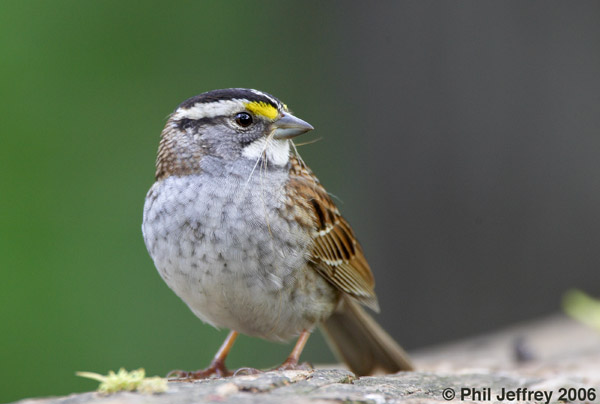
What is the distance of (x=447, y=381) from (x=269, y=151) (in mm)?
1265

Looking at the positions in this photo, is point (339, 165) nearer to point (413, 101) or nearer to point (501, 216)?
point (413, 101)

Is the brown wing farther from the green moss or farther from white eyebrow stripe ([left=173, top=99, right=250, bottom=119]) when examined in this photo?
the green moss

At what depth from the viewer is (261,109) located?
11.5 feet

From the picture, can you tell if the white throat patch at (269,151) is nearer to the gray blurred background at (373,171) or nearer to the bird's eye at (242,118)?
the bird's eye at (242,118)

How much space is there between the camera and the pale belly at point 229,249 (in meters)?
3.18

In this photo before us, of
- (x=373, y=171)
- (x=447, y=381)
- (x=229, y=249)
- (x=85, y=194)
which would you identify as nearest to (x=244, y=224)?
(x=229, y=249)

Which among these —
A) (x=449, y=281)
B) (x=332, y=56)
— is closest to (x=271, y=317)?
(x=449, y=281)

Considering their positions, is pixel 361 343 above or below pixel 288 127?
below

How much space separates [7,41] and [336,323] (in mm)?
3862

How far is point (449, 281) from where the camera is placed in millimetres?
7059

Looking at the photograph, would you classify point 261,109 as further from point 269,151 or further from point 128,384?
point 128,384

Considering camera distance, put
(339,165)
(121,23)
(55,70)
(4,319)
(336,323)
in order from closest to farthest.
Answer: (336,323), (4,319), (55,70), (121,23), (339,165)

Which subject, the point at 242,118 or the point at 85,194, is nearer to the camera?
the point at 242,118

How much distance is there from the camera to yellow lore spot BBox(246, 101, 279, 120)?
11.4ft
